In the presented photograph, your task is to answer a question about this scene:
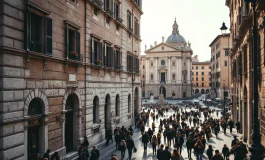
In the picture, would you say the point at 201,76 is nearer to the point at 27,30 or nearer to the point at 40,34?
the point at 40,34

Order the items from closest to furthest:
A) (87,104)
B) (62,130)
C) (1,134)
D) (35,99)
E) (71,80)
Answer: (1,134)
(35,99)
(62,130)
(71,80)
(87,104)

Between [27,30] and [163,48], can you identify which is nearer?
[27,30]

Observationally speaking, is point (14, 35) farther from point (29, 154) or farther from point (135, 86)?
point (135, 86)

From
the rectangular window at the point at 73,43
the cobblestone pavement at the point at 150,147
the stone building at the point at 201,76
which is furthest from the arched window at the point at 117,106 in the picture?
the stone building at the point at 201,76

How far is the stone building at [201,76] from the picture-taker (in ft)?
405

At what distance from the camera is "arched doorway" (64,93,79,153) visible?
15.0 metres

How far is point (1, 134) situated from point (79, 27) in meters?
8.62

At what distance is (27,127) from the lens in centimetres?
1080

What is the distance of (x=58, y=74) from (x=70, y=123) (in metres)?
3.70

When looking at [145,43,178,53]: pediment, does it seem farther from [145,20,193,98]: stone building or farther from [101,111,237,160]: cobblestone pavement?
[101,111,237,160]: cobblestone pavement

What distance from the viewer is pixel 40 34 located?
11797 mm

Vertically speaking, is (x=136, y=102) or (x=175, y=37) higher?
(x=175, y=37)

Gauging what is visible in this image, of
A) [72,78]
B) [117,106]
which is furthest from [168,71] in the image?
[72,78]

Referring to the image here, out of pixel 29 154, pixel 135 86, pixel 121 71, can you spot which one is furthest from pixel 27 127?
pixel 135 86
